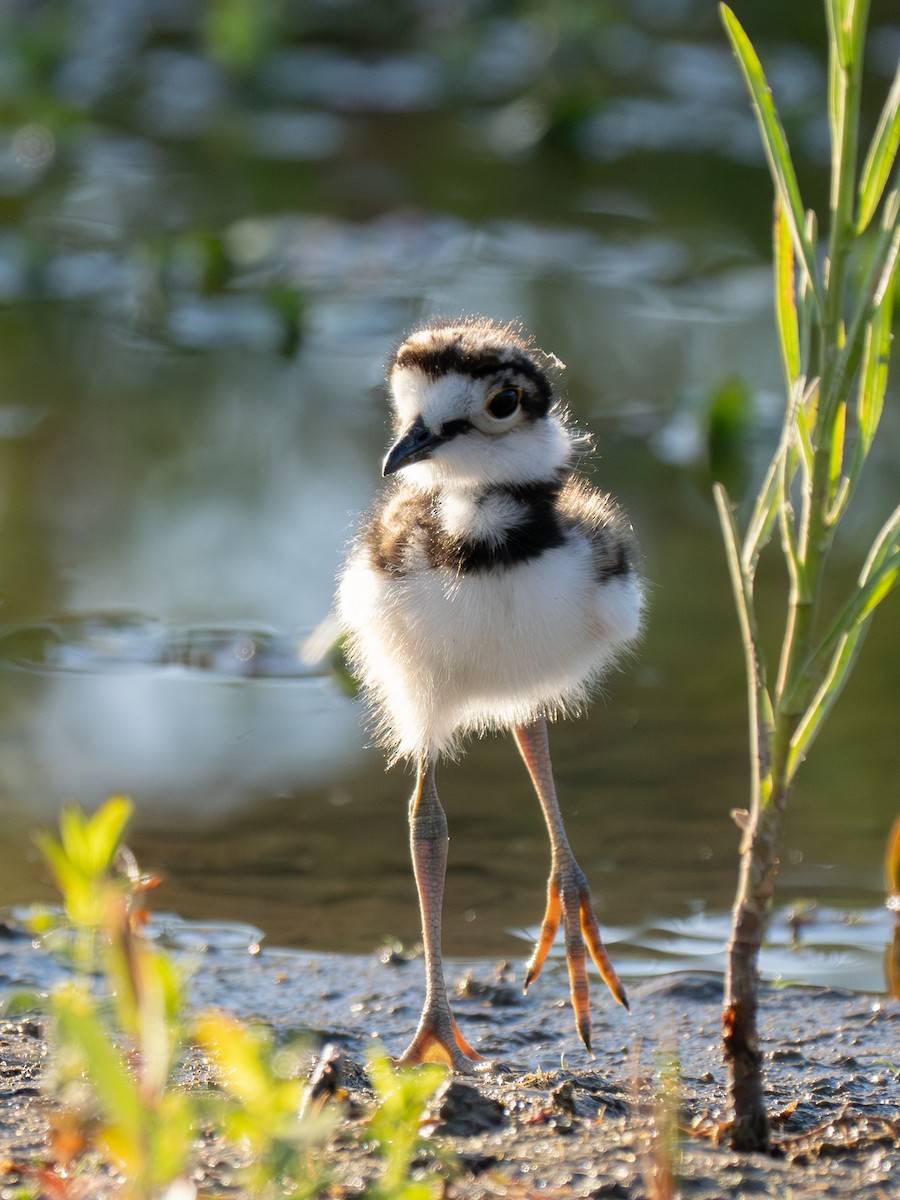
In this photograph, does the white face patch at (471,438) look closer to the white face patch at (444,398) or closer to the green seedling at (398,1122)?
the white face patch at (444,398)

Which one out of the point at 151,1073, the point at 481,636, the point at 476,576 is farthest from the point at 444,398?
the point at 151,1073

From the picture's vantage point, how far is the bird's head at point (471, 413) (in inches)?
121

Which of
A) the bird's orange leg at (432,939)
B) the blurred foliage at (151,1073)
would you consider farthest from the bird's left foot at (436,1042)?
the blurred foliage at (151,1073)

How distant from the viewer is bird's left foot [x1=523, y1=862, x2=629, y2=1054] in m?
3.23

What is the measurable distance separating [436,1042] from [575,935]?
1.20ft

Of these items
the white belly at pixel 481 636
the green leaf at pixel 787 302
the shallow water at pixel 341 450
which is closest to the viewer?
the green leaf at pixel 787 302

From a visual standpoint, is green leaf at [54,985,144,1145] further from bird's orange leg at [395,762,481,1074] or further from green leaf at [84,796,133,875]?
bird's orange leg at [395,762,481,1074]

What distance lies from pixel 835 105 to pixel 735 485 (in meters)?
3.92

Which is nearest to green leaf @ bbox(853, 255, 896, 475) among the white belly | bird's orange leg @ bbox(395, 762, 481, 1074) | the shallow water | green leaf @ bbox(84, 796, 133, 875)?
the white belly

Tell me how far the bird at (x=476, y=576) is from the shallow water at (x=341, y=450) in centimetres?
68

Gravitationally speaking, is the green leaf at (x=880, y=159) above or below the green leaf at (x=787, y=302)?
above

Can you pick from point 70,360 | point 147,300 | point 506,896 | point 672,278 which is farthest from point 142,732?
point 672,278

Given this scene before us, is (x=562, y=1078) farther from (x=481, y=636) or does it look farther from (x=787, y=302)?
(x=787, y=302)

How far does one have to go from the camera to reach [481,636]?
9.96 ft
